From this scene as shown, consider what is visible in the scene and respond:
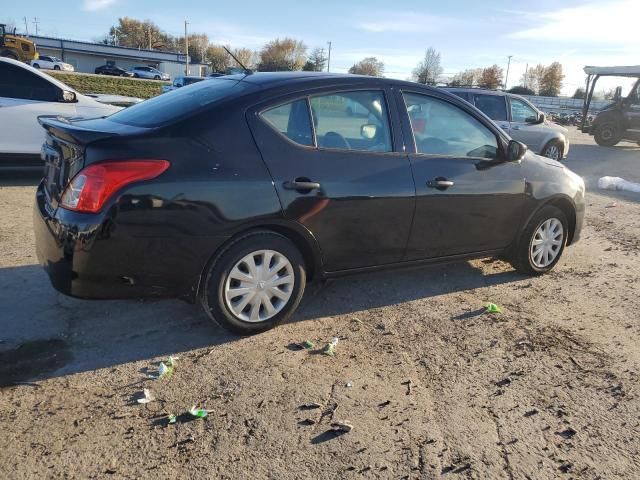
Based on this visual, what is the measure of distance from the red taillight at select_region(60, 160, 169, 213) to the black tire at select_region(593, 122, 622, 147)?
68.9 ft

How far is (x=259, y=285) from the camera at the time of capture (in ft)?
11.5

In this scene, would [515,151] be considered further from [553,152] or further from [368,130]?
[553,152]

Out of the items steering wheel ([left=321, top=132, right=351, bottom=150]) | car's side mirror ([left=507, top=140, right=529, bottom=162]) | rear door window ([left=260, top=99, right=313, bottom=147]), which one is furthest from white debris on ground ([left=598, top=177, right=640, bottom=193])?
rear door window ([left=260, top=99, right=313, bottom=147])

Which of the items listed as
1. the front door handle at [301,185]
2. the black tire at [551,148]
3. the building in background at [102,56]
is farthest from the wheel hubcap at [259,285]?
the building in background at [102,56]

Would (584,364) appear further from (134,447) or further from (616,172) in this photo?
(616,172)

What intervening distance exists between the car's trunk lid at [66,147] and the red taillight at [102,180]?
10 cm

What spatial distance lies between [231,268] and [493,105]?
32.0 ft

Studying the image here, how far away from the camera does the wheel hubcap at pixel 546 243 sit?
16.1 feet

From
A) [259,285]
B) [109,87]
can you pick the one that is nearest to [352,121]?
[259,285]

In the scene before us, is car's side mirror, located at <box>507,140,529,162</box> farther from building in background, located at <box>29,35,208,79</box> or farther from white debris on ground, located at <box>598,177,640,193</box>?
building in background, located at <box>29,35,208,79</box>

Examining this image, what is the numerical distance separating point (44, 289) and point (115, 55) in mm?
87344

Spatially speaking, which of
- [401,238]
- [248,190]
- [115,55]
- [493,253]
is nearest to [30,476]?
[248,190]

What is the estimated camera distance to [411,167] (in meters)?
4.01

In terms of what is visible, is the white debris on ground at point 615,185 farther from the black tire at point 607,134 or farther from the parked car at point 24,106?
the black tire at point 607,134
